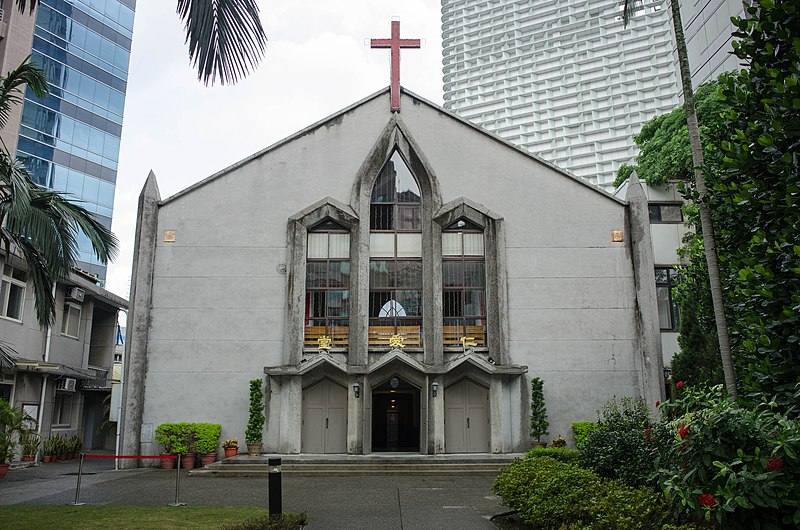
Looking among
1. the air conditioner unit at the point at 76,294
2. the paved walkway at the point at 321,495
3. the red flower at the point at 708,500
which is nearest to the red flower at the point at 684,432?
the red flower at the point at 708,500

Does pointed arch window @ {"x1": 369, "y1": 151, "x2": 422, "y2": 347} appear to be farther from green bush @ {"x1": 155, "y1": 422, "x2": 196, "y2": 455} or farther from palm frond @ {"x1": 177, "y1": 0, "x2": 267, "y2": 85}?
palm frond @ {"x1": 177, "y1": 0, "x2": 267, "y2": 85}

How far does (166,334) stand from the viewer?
22.7m

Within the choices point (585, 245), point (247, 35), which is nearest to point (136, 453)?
point (585, 245)

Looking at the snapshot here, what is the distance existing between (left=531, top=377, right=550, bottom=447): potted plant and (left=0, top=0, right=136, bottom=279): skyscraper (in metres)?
34.1

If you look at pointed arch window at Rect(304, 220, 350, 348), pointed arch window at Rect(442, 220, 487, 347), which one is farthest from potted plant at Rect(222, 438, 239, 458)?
pointed arch window at Rect(442, 220, 487, 347)

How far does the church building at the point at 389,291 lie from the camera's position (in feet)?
73.2

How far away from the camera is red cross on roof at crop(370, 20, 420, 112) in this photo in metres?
24.7

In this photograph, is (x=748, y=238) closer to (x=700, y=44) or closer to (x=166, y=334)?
(x=166, y=334)

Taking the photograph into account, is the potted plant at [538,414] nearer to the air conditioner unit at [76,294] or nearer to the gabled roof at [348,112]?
the gabled roof at [348,112]

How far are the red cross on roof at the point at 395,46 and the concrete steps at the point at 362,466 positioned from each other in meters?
12.2

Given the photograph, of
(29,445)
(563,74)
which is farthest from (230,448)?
(563,74)

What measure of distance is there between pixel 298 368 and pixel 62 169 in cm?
3208

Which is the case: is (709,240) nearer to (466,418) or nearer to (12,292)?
(466,418)

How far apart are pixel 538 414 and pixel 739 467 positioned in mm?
16737
